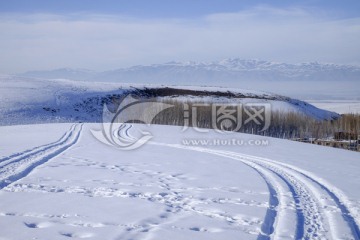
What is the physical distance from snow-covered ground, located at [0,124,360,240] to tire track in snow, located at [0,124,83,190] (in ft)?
0.08

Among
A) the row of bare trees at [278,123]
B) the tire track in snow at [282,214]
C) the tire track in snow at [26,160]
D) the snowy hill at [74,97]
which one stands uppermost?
the snowy hill at [74,97]

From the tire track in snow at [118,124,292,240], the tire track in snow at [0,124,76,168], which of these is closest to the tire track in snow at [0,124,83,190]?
the tire track in snow at [0,124,76,168]

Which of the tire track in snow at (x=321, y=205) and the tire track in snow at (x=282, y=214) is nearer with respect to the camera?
the tire track in snow at (x=282, y=214)

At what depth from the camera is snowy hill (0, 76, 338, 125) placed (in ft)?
124

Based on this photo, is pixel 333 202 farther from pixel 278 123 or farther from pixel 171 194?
pixel 278 123

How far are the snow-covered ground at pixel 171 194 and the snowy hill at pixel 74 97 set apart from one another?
25.6m

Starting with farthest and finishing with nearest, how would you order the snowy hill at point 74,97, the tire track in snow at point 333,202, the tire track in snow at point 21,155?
1. the snowy hill at point 74,97
2. the tire track in snow at point 21,155
3. the tire track in snow at point 333,202

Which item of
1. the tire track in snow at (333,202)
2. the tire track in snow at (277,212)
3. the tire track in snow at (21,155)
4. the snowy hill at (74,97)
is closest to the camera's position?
the tire track in snow at (277,212)

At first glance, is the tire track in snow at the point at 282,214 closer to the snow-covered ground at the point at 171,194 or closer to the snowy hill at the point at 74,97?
the snow-covered ground at the point at 171,194

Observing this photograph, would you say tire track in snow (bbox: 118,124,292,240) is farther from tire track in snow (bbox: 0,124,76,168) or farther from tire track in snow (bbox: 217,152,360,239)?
tire track in snow (bbox: 0,124,76,168)

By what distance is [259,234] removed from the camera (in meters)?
5.29

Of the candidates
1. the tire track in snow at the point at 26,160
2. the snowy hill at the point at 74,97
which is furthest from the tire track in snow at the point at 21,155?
the snowy hill at the point at 74,97

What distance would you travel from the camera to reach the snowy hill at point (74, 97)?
37938 mm

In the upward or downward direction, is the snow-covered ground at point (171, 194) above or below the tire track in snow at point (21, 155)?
below
